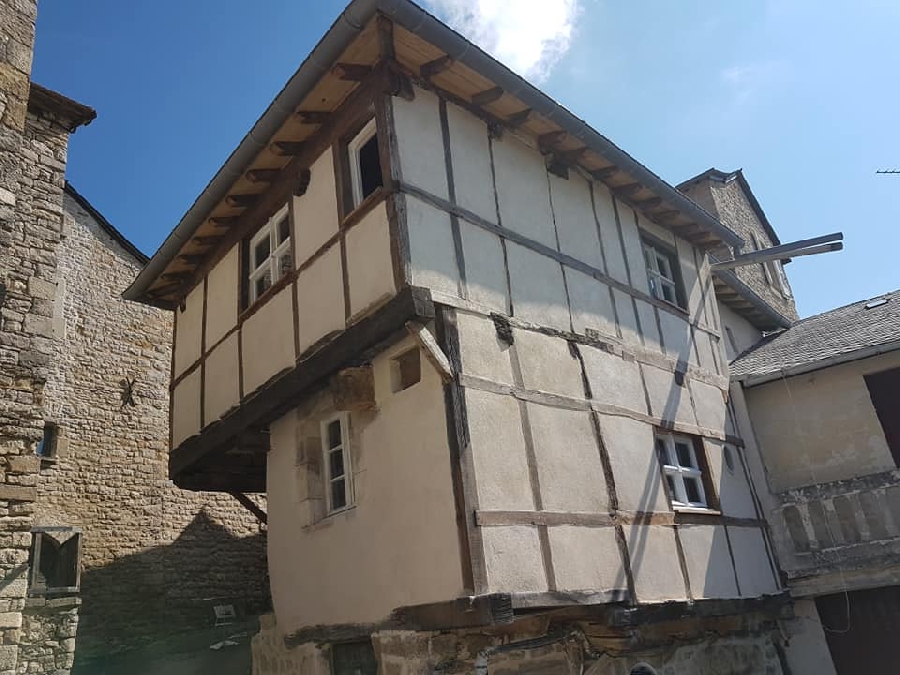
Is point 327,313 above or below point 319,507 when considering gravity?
above

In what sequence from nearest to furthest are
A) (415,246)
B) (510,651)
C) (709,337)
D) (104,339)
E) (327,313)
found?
1. (510,651)
2. (415,246)
3. (327,313)
4. (709,337)
5. (104,339)

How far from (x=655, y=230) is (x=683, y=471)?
354cm

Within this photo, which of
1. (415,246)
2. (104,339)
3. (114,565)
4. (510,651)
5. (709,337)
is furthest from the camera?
(104,339)

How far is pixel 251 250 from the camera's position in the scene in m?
8.91

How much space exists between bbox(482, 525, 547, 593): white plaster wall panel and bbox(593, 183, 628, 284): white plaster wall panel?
3.89 m

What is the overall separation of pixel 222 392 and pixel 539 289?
13.1 feet

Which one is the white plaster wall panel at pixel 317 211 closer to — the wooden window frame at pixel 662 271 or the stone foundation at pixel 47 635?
the wooden window frame at pixel 662 271

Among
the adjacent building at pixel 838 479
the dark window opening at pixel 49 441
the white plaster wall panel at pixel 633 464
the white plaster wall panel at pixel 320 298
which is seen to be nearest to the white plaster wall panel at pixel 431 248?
the white plaster wall panel at pixel 320 298

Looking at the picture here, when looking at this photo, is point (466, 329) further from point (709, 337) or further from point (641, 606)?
point (709, 337)

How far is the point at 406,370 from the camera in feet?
21.5

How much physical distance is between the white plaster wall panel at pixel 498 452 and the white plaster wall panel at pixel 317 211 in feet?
7.91

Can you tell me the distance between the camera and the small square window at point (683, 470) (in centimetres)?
809

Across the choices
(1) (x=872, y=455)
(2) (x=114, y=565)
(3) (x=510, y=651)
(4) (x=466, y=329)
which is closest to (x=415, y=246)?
(4) (x=466, y=329)

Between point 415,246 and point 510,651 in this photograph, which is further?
point 415,246
